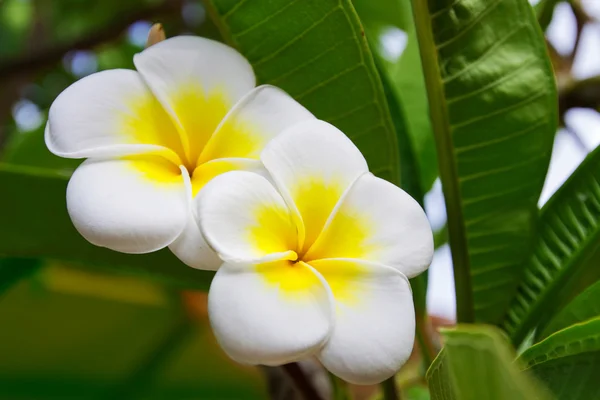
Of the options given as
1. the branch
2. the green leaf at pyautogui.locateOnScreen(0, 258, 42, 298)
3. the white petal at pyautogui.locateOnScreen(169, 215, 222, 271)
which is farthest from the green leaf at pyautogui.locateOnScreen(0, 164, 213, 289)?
the branch

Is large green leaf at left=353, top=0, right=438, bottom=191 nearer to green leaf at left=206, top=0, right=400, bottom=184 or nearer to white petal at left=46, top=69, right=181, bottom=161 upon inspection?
green leaf at left=206, top=0, right=400, bottom=184

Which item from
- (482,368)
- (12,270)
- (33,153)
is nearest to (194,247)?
(482,368)

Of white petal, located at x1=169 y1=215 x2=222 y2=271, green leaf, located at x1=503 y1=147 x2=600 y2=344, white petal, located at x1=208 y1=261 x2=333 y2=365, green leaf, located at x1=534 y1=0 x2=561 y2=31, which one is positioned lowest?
green leaf, located at x1=503 y1=147 x2=600 y2=344

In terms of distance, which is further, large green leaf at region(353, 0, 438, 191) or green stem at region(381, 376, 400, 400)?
large green leaf at region(353, 0, 438, 191)

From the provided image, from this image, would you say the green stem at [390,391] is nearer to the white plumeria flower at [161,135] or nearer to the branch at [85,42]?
the white plumeria flower at [161,135]

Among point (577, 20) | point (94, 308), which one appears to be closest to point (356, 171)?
point (577, 20)

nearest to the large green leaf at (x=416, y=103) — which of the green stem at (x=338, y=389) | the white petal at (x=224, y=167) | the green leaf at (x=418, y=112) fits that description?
the green leaf at (x=418, y=112)

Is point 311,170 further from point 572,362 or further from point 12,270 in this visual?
point 12,270
